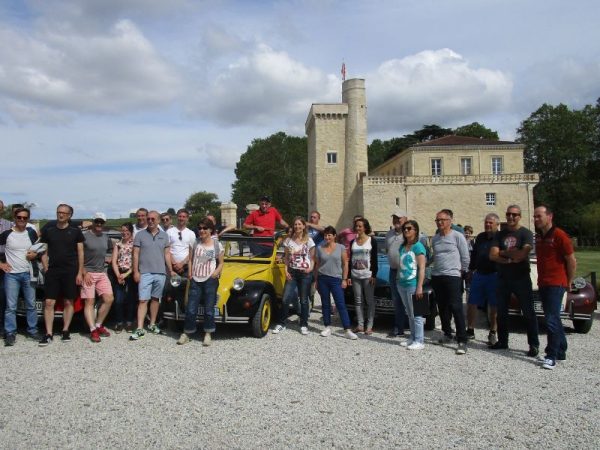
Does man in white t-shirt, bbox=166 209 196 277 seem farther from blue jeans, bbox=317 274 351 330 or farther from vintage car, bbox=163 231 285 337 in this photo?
blue jeans, bbox=317 274 351 330

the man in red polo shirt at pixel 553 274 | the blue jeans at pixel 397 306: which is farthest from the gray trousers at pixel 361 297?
the man in red polo shirt at pixel 553 274

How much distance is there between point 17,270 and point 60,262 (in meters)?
0.69

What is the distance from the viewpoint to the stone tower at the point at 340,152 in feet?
153

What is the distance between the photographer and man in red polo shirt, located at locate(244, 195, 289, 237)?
30.5 ft

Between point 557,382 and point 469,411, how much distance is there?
153cm

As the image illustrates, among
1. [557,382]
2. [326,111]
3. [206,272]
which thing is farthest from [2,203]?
[326,111]

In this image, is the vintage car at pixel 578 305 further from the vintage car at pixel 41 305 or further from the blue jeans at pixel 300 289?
the vintage car at pixel 41 305

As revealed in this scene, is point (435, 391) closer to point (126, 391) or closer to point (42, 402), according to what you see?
point (126, 391)

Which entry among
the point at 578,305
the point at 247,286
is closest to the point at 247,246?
the point at 247,286

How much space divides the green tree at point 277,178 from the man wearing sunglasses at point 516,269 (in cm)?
5496

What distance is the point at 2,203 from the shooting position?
7.63m

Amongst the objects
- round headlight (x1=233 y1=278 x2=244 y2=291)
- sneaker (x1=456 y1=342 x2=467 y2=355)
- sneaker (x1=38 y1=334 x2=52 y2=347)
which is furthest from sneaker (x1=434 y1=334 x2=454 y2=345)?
sneaker (x1=38 y1=334 x2=52 y2=347)

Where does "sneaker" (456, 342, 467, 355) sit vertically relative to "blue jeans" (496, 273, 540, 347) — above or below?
below

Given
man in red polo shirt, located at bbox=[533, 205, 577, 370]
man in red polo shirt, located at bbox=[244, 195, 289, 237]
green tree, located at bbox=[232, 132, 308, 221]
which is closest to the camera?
man in red polo shirt, located at bbox=[533, 205, 577, 370]
